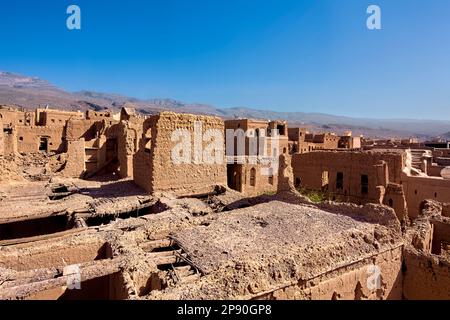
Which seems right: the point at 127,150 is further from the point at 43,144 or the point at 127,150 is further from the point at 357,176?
the point at 357,176

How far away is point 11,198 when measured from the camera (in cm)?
1130

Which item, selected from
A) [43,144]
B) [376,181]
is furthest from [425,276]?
[43,144]

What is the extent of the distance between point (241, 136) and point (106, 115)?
15.1m

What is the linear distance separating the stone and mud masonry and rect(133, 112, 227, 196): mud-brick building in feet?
0.15

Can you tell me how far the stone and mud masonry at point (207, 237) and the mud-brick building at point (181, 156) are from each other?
0.05 metres

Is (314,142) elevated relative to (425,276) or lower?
elevated

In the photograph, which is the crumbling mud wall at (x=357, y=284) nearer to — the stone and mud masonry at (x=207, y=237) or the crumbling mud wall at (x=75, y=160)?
the stone and mud masonry at (x=207, y=237)

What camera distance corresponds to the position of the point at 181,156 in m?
13.0

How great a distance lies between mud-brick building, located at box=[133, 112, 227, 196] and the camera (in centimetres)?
1241

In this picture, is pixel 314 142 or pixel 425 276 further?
pixel 314 142

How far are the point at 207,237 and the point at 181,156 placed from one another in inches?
235

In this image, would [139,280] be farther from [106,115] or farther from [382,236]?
[106,115]

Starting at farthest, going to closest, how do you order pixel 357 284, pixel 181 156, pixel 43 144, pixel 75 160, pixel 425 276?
pixel 43 144, pixel 75 160, pixel 181 156, pixel 425 276, pixel 357 284

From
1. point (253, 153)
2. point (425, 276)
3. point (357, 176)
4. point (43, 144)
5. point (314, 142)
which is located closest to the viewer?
point (425, 276)
